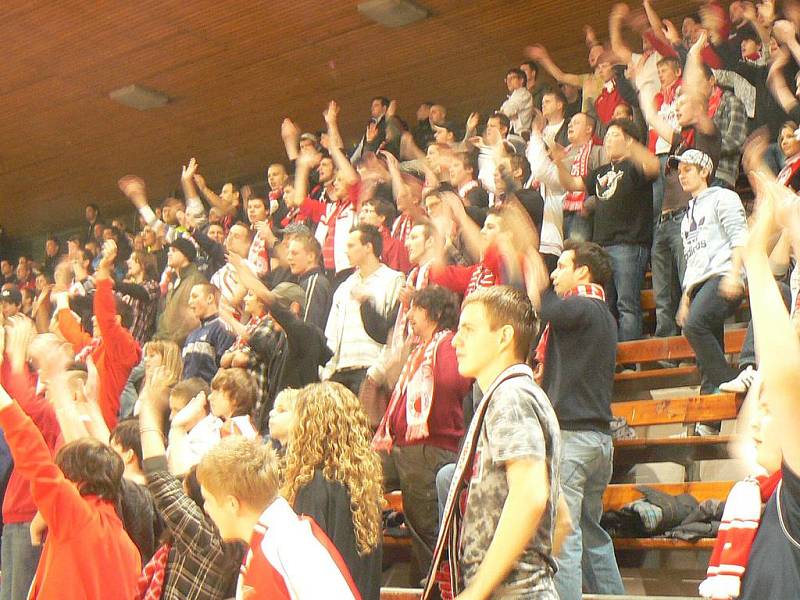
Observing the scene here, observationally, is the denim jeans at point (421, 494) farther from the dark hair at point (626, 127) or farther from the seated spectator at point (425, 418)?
the dark hair at point (626, 127)

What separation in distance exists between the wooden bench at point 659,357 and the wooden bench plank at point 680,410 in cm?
34

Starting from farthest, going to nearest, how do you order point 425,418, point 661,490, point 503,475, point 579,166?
point 579,166 → point 661,490 → point 425,418 → point 503,475

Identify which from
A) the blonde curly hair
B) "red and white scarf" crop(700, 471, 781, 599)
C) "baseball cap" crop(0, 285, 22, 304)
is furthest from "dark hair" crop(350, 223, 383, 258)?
"baseball cap" crop(0, 285, 22, 304)

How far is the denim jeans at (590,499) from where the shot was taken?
392 centimetres

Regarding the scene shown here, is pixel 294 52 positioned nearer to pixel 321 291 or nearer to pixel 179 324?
pixel 179 324

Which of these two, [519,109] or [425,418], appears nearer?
[425,418]

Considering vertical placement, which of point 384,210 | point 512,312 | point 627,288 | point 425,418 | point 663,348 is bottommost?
point 663,348

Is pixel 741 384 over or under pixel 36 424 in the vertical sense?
over

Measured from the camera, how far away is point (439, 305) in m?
4.78

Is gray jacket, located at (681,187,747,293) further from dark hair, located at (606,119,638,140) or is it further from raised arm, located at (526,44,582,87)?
raised arm, located at (526,44,582,87)

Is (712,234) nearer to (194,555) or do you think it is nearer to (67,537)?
(194,555)

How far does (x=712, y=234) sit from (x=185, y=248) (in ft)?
13.5

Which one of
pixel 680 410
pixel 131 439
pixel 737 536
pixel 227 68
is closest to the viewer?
pixel 737 536

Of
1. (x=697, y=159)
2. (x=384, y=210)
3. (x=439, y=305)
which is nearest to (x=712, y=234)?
(x=697, y=159)
